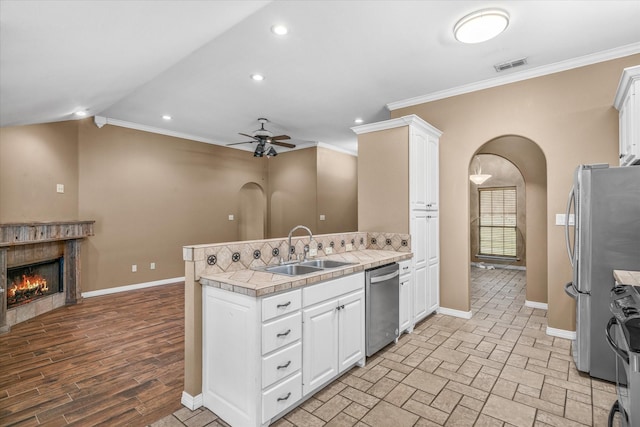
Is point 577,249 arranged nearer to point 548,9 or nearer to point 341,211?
point 548,9

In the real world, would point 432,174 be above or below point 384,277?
above

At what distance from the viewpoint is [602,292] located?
2.38m

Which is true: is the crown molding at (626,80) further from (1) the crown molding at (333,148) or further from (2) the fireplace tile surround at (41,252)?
(2) the fireplace tile surround at (41,252)

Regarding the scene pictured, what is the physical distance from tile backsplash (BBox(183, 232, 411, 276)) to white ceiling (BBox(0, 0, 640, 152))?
5.05ft

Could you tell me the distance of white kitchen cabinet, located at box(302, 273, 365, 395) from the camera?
2139 mm

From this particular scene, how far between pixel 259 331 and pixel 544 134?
3640 mm

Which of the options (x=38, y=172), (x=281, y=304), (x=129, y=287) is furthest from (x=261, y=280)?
(x=129, y=287)

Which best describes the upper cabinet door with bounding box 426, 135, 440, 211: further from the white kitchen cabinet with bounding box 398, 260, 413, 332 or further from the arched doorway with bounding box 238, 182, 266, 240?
the arched doorway with bounding box 238, 182, 266, 240

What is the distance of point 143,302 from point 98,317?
70 centimetres

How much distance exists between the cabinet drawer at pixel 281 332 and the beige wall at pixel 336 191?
5218 millimetres

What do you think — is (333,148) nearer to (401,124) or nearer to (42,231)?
(401,124)

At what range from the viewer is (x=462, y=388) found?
7.73 ft

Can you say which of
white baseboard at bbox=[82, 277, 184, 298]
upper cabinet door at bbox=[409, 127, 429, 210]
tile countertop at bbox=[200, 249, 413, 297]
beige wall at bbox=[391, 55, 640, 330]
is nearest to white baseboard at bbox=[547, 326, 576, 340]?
beige wall at bbox=[391, 55, 640, 330]

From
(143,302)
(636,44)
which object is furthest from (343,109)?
(143,302)
